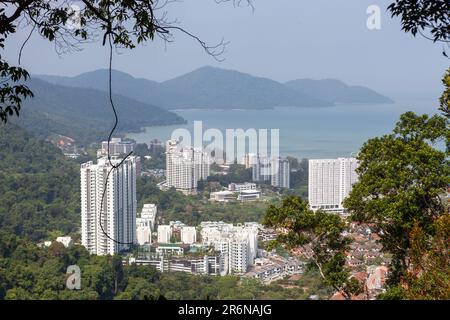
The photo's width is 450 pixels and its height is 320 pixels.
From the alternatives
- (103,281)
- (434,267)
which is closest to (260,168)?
(103,281)

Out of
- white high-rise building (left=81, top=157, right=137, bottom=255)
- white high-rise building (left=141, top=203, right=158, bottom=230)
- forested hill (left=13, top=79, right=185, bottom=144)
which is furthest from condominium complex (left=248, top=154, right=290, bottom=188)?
forested hill (left=13, top=79, right=185, bottom=144)

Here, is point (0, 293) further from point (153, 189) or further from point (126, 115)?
point (126, 115)

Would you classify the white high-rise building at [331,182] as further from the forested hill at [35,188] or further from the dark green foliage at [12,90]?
the dark green foliage at [12,90]

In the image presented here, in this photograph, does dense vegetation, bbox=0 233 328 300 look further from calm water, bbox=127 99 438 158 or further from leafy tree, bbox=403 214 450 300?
calm water, bbox=127 99 438 158

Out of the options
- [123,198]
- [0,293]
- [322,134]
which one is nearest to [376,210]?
[0,293]

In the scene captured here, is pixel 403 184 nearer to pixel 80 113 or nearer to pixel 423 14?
pixel 423 14

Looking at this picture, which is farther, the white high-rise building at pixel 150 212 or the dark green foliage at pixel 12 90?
the white high-rise building at pixel 150 212

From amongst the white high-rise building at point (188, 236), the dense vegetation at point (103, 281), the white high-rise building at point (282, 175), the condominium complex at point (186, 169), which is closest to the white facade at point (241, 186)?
the white high-rise building at point (282, 175)
